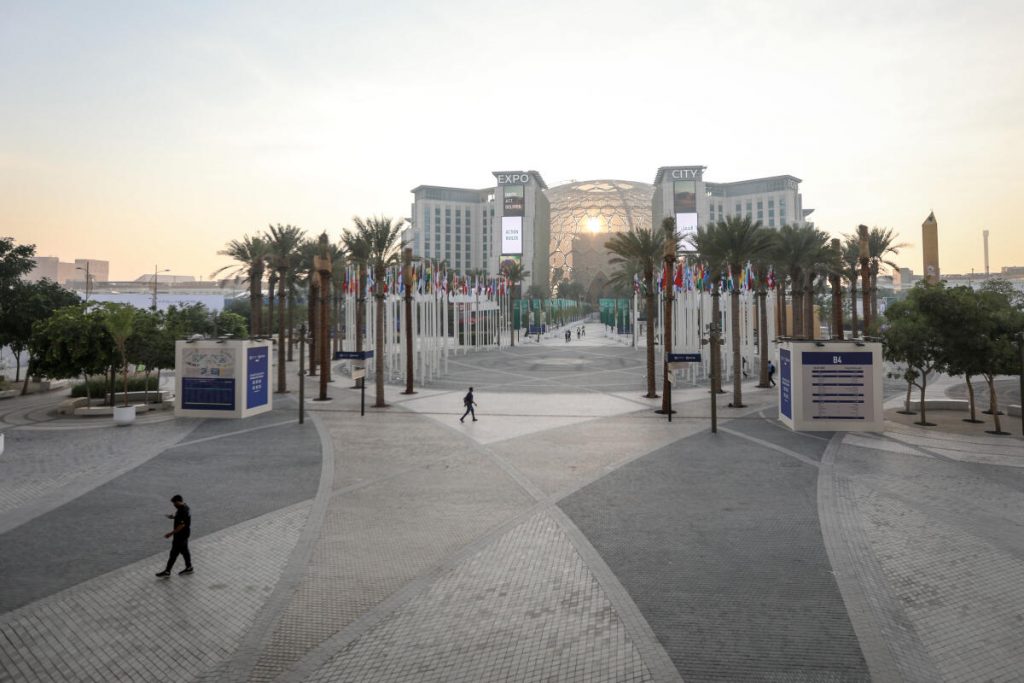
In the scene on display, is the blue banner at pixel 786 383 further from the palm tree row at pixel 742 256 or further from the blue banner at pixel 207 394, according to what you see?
the blue banner at pixel 207 394

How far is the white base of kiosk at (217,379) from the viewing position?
942 inches

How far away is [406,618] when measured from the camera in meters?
7.34

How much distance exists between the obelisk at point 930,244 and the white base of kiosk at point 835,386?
50969mm

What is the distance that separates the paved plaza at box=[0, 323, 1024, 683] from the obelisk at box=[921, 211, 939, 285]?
51983 millimetres

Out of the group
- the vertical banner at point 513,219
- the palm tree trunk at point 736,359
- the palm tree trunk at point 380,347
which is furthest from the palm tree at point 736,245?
the vertical banner at point 513,219

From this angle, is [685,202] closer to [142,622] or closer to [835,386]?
[835,386]

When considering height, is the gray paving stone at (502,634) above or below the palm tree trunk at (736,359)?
below

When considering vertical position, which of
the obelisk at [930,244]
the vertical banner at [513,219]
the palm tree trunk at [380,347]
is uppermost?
the vertical banner at [513,219]

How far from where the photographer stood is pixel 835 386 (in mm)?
20641

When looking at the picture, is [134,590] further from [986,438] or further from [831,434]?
[986,438]

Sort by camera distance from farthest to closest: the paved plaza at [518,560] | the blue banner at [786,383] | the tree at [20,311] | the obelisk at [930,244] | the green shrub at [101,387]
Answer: the obelisk at [930,244] < the tree at [20,311] < the green shrub at [101,387] < the blue banner at [786,383] < the paved plaza at [518,560]

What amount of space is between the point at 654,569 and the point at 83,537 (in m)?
10.3

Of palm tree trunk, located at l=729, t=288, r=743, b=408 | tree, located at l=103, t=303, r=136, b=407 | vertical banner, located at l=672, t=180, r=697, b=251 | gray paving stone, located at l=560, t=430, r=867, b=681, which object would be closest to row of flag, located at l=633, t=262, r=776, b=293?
palm tree trunk, located at l=729, t=288, r=743, b=408

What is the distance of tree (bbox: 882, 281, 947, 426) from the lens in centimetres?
2009
